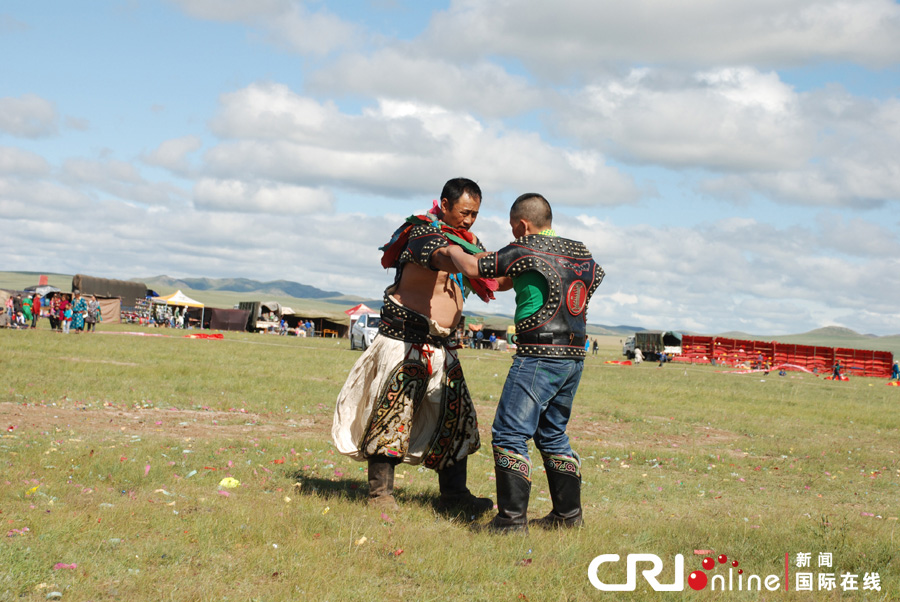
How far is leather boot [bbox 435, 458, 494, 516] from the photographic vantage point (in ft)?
20.4

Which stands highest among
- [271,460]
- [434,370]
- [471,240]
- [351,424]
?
[471,240]

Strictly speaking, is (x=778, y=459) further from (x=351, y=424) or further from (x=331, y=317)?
(x=331, y=317)

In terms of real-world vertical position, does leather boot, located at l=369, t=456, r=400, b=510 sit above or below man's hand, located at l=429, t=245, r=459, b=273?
below

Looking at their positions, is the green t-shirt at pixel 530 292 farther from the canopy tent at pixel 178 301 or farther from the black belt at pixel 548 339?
→ the canopy tent at pixel 178 301

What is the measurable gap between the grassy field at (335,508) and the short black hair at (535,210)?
222 cm

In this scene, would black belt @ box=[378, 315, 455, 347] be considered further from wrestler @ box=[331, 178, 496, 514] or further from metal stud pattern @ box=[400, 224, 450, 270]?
metal stud pattern @ box=[400, 224, 450, 270]

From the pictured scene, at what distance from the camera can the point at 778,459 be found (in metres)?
11.0

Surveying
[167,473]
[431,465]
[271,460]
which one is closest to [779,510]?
[431,465]

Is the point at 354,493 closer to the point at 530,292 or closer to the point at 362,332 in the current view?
the point at 530,292

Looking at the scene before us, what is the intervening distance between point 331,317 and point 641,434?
63401 millimetres

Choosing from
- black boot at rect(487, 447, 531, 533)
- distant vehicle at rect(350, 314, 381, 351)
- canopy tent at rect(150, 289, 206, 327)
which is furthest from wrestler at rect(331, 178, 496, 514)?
canopy tent at rect(150, 289, 206, 327)

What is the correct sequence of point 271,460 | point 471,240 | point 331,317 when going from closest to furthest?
1. point 471,240
2. point 271,460
3. point 331,317

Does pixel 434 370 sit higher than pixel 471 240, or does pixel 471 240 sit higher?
pixel 471 240

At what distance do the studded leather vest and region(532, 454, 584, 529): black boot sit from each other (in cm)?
80
